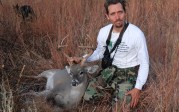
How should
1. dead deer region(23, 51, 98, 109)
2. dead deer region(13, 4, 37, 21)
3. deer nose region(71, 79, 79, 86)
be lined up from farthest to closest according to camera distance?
dead deer region(13, 4, 37, 21) < dead deer region(23, 51, 98, 109) < deer nose region(71, 79, 79, 86)

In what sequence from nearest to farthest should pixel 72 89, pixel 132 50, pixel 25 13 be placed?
pixel 132 50 → pixel 72 89 → pixel 25 13

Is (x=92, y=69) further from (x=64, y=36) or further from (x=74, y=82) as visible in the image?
(x=64, y=36)

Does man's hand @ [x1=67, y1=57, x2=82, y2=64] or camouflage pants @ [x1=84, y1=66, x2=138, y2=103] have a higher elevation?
man's hand @ [x1=67, y1=57, x2=82, y2=64]

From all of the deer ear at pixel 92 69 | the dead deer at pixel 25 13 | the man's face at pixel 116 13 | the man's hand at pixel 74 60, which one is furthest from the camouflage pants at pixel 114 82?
the dead deer at pixel 25 13

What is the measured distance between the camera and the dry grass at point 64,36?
13.6 feet

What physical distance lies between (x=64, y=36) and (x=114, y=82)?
56.2 inches

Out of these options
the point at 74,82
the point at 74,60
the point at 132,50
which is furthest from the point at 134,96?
the point at 74,60

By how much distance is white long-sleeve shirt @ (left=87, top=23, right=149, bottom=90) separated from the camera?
391cm

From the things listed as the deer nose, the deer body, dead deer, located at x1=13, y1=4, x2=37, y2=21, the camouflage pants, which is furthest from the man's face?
dead deer, located at x1=13, y1=4, x2=37, y2=21

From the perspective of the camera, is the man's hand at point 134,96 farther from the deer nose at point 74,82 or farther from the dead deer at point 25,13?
the dead deer at point 25,13

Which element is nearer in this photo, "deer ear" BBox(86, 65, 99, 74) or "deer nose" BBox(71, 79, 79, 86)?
"deer nose" BBox(71, 79, 79, 86)

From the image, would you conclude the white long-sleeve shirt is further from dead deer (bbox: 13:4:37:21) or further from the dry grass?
dead deer (bbox: 13:4:37:21)

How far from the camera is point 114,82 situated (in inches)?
165

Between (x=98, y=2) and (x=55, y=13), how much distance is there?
0.73m
